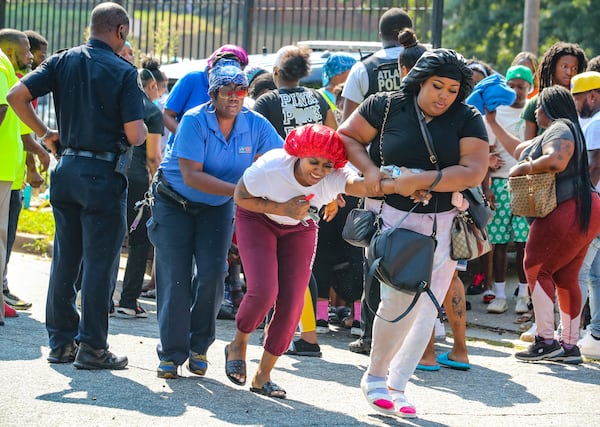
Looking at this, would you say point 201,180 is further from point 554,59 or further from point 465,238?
point 554,59

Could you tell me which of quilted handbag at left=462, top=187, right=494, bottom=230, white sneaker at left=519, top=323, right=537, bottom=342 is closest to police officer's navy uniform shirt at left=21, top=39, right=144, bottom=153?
quilted handbag at left=462, top=187, right=494, bottom=230

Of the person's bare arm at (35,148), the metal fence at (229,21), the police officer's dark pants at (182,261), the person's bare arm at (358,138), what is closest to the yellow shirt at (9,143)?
the person's bare arm at (35,148)

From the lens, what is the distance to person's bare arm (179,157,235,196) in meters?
6.05

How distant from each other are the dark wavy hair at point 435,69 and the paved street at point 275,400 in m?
1.72

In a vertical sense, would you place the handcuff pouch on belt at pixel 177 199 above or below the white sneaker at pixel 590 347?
above

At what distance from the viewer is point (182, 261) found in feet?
20.6

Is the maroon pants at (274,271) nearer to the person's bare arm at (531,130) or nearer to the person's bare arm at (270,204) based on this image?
the person's bare arm at (270,204)

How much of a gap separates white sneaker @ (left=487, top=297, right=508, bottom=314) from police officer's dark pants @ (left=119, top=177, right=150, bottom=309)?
9.73 ft

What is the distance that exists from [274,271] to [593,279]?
10.1 feet

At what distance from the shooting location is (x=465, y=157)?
563 cm

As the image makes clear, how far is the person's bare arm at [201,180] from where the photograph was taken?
605cm

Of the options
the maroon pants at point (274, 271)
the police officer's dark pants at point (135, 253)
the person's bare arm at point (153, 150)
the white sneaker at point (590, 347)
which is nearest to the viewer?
the maroon pants at point (274, 271)

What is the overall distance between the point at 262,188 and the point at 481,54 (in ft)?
80.8

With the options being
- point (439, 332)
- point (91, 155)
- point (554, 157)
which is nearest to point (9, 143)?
point (91, 155)
